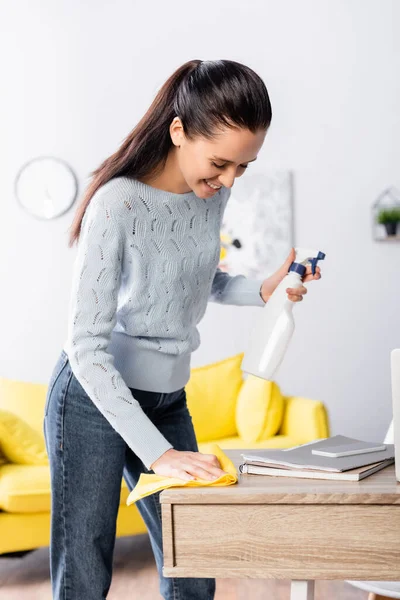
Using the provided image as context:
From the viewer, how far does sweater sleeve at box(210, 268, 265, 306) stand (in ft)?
5.21

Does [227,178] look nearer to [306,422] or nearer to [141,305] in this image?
[141,305]

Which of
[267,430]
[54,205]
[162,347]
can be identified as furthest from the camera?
[54,205]

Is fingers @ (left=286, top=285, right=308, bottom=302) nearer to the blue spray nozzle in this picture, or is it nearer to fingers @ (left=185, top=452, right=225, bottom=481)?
the blue spray nozzle

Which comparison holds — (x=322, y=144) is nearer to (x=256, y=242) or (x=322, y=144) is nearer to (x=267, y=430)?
(x=256, y=242)

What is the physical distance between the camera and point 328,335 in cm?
399

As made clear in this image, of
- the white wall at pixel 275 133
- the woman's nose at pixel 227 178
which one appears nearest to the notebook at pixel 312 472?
the woman's nose at pixel 227 178

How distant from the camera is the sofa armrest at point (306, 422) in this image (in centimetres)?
324

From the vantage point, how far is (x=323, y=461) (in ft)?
3.92

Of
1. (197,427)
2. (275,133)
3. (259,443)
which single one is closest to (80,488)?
(259,443)

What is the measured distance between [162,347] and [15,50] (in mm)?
3070

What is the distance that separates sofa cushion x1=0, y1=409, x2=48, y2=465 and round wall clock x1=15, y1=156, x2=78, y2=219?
4.00 ft

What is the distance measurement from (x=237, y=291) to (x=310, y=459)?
49 centimetres

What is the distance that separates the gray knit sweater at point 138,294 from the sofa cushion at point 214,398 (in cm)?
198

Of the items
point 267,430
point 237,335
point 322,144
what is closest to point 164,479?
point 267,430
